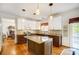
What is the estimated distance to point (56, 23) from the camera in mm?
2068

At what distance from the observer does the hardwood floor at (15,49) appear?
198cm

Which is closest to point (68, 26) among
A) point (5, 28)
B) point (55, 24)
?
point (55, 24)

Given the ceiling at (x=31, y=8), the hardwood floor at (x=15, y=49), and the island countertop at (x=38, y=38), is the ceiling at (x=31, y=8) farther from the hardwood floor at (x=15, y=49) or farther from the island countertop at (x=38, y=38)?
the hardwood floor at (x=15, y=49)

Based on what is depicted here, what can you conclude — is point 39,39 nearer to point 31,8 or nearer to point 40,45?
point 40,45

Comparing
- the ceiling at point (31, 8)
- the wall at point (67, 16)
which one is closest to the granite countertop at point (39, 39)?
the wall at point (67, 16)

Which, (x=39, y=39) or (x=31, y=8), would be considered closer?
(x=31, y=8)

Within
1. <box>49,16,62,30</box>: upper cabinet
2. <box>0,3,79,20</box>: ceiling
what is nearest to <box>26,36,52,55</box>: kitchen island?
<box>49,16,62,30</box>: upper cabinet

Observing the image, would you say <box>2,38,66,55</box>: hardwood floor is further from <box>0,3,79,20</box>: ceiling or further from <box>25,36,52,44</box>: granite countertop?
<box>0,3,79,20</box>: ceiling

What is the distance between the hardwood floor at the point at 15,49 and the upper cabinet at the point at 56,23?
1.35ft

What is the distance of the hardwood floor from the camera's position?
1978 mm

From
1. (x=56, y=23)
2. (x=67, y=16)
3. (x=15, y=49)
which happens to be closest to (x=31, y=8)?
(x=56, y=23)

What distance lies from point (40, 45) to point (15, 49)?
0.52 meters
